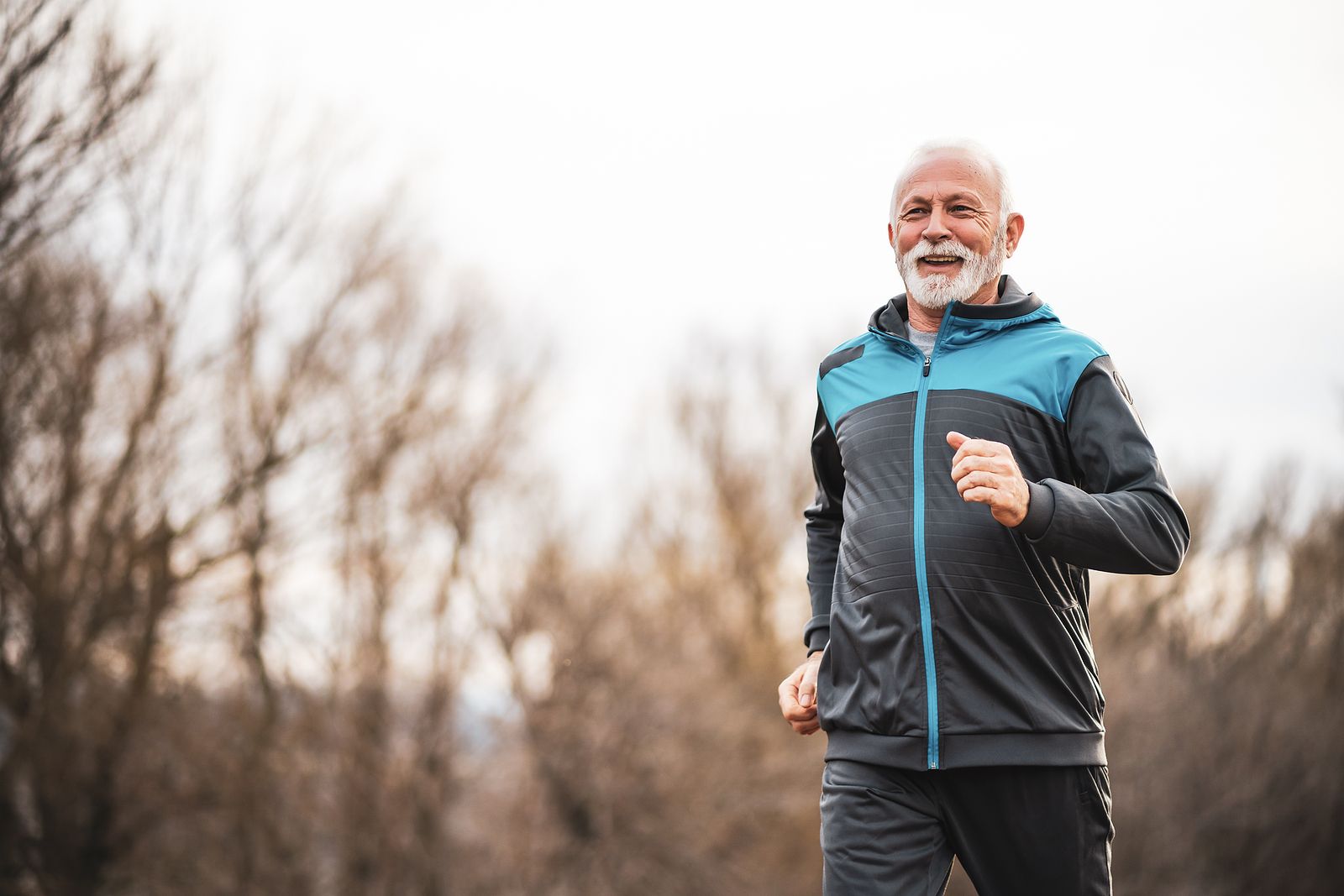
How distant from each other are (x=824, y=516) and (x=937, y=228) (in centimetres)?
73

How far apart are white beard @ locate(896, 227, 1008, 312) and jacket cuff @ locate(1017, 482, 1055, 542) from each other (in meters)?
0.54

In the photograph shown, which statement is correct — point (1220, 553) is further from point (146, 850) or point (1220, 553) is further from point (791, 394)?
point (146, 850)

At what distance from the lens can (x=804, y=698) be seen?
282 centimetres

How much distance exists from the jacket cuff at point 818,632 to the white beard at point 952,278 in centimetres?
74

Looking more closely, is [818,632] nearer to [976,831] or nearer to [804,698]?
[804,698]

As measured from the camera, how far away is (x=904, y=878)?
2.50 metres

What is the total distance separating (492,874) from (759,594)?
24.7 ft

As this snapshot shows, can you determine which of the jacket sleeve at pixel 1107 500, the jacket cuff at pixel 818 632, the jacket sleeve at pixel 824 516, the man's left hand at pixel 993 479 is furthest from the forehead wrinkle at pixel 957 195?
the jacket cuff at pixel 818 632

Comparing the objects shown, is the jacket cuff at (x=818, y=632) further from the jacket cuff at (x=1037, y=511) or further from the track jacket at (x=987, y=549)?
the jacket cuff at (x=1037, y=511)

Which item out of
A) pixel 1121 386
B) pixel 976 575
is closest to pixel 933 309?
pixel 1121 386

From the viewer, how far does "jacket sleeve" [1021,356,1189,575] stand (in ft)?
7.53

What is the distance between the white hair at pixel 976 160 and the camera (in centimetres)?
273

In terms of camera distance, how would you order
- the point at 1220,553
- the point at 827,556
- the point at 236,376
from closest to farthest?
the point at 827,556
the point at 236,376
the point at 1220,553

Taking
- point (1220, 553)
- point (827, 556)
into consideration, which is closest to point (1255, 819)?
point (1220, 553)
